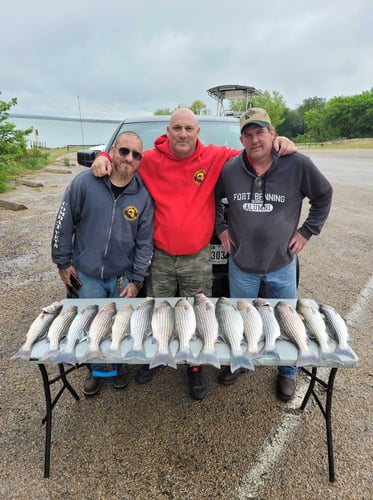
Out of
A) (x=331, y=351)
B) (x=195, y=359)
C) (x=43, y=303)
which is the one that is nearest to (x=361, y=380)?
(x=331, y=351)

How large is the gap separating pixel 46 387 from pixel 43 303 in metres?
2.40

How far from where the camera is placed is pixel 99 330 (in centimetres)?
232

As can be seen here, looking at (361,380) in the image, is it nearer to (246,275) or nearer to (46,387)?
(246,275)

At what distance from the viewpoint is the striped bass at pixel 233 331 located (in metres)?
2.07

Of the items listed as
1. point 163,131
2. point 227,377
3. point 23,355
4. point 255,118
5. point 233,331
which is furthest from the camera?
point 163,131

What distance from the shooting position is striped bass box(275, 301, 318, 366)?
83.3 inches

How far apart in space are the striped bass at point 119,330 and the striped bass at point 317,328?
1319 mm

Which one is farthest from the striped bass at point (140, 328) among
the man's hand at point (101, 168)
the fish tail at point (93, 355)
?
the man's hand at point (101, 168)

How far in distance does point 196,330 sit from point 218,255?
4.10 feet

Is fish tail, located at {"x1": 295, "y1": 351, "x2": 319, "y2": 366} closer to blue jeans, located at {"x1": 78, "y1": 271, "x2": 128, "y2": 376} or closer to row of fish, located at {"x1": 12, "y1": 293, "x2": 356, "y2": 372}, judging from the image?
row of fish, located at {"x1": 12, "y1": 293, "x2": 356, "y2": 372}

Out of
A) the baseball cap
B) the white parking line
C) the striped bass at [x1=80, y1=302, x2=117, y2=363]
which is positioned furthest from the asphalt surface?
the baseball cap

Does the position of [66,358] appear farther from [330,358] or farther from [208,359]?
[330,358]

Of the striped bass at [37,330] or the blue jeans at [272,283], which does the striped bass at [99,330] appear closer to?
the striped bass at [37,330]

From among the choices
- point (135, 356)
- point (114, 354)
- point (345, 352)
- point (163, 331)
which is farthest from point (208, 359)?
point (345, 352)
